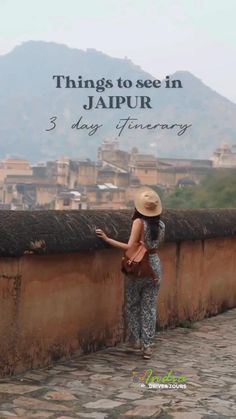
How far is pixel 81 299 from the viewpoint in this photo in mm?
5258

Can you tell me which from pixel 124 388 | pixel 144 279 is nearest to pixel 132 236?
pixel 144 279

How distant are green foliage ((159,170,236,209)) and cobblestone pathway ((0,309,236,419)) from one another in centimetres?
5458

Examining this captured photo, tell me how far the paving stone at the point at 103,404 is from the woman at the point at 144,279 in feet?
4.05

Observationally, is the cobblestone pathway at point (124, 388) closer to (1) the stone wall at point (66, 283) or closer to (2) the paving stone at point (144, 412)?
(2) the paving stone at point (144, 412)

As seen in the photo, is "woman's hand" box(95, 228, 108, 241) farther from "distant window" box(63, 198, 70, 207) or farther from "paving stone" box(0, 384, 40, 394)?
"distant window" box(63, 198, 70, 207)

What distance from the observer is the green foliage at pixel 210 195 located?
64438 mm

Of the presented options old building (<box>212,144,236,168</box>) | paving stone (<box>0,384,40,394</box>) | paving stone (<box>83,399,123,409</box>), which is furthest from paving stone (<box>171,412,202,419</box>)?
old building (<box>212,144,236,168</box>)

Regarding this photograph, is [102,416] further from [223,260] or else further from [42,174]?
[42,174]

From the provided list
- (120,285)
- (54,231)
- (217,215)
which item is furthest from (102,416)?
(217,215)

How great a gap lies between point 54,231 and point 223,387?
1.52m

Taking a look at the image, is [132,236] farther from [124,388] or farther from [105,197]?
[105,197]

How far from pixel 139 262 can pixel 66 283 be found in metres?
0.56

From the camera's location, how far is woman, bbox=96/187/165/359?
5.22 metres

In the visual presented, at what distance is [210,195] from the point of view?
69.3 m
